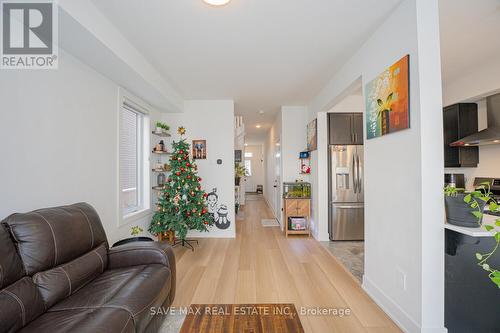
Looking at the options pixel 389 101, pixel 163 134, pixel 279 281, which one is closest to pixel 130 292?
pixel 279 281

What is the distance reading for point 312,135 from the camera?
4.16 meters

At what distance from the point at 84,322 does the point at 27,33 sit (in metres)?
2.19

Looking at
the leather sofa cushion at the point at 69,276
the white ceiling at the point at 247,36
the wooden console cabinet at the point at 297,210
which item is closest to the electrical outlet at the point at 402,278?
the white ceiling at the point at 247,36

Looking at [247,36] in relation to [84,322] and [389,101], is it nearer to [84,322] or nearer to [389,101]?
[389,101]

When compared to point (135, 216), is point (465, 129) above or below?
above

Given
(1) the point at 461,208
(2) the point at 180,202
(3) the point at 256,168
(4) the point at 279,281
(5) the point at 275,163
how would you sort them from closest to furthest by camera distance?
1. (1) the point at 461,208
2. (4) the point at 279,281
3. (2) the point at 180,202
4. (5) the point at 275,163
5. (3) the point at 256,168

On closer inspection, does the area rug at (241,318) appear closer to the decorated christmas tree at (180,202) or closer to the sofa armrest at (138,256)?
the sofa armrest at (138,256)

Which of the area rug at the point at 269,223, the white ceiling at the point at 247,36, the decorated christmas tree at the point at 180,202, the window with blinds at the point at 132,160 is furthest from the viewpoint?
the area rug at the point at 269,223

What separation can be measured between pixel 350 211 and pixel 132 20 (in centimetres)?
415

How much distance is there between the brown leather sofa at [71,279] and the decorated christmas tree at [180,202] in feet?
5.01

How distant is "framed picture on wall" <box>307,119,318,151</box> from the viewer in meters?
3.93

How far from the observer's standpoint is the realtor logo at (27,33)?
4.94 ft

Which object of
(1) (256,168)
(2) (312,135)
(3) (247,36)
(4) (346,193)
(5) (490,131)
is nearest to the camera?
(3) (247,36)

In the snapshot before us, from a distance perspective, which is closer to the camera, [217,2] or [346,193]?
[217,2]
